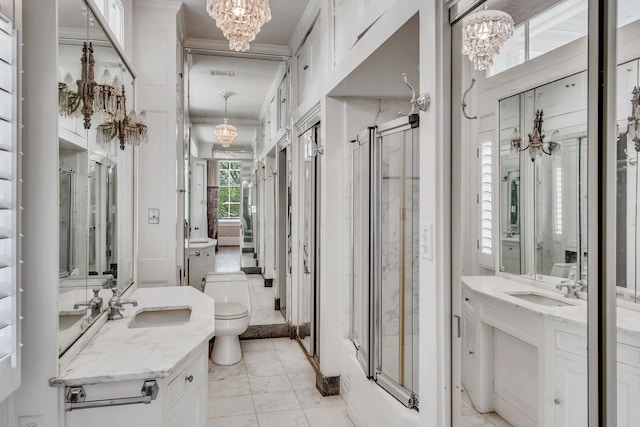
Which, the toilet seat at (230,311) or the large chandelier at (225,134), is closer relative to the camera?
the toilet seat at (230,311)

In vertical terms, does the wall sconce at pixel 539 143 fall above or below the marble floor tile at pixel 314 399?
above

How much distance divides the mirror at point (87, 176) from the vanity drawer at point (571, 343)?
5.20 ft

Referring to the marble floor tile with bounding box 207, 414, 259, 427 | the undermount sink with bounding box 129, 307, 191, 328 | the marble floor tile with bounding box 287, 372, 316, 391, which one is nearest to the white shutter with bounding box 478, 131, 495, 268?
the undermount sink with bounding box 129, 307, 191, 328

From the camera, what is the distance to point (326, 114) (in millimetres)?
3025

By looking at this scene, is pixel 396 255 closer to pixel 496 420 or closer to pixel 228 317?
pixel 496 420

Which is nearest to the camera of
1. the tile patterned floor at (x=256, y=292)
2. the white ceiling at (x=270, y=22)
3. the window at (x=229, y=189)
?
the white ceiling at (x=270, y=22)

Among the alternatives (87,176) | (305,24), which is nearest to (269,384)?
(87,176)

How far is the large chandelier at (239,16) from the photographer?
2396 mm

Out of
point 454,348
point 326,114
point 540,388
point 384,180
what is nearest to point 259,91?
point 326,114

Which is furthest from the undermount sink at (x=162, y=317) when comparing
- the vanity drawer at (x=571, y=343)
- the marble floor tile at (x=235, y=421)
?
the vanity drawer at (x=571, y=343)

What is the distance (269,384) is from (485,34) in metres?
2.94

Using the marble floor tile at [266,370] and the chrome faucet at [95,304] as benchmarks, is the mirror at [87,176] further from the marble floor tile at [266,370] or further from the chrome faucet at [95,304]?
the marble floor tile at [266,370]

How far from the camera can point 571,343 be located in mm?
1036

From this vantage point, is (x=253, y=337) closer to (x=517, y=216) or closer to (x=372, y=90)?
(x=372, y=90)
